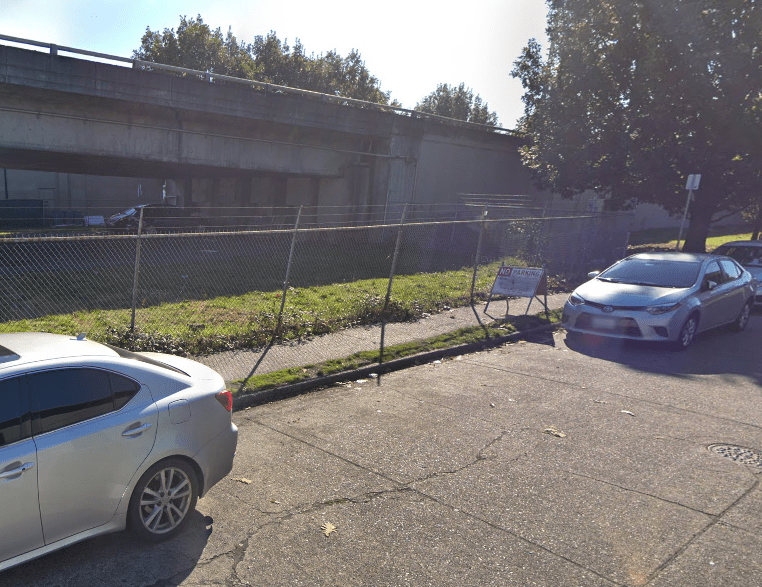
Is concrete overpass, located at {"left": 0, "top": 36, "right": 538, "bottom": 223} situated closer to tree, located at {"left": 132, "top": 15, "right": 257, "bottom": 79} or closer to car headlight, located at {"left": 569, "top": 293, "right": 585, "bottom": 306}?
car headlight, located at {"left": 569, "top": 293, "right": 585, "bottom": 306}

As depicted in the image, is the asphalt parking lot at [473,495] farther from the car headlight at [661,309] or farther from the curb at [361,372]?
the car headlight at [661,309]

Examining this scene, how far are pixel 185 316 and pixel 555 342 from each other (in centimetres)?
646

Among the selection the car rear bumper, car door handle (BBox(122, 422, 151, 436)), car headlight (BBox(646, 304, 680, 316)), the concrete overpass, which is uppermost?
the concrete overpass

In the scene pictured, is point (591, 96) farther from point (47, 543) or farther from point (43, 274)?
point (47, 543)

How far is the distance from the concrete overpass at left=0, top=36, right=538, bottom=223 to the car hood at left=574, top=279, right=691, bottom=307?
1014 cm

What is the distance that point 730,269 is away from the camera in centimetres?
1263

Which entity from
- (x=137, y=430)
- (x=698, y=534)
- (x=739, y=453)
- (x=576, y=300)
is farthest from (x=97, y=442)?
(x=576, y=300)

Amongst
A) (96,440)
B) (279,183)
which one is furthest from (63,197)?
(96,440)

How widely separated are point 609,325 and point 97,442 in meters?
8.74

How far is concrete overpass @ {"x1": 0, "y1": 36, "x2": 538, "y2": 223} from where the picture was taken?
17031 mm

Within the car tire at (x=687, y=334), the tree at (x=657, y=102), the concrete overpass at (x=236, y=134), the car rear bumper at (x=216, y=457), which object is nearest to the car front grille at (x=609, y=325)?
the car tire at (x=687, y=334)

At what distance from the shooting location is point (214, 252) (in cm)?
1970

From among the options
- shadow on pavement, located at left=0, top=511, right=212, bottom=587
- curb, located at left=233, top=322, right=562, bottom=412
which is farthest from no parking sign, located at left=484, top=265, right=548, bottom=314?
shadow on pavement, located at left=0, top=511, right=212, bottom=587

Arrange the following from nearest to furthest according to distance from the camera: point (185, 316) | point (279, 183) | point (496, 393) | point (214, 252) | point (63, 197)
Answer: point (496, 393) → point (185, 316) → point (214, 252) → point (279, 183) → point (63, 197)
